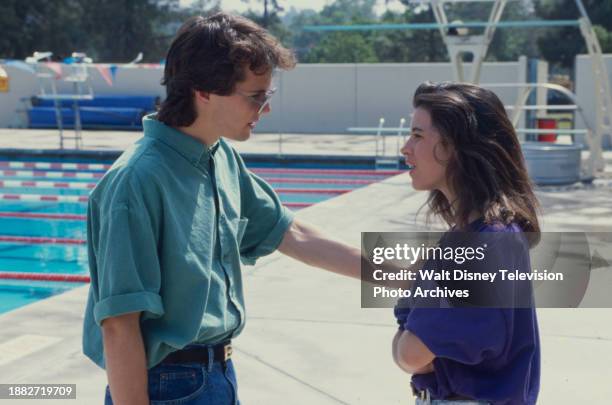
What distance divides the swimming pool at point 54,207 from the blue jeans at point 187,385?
547 centimetres

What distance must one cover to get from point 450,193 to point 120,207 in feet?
2.37

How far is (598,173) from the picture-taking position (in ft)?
41.6

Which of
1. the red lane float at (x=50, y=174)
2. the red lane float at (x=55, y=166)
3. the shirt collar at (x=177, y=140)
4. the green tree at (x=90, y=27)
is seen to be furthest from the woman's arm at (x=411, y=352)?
the green tree at (x=90, y=27)

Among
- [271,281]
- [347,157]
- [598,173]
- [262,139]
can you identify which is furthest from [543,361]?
[262,139]

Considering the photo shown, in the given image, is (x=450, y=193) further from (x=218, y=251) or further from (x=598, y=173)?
(x=598, y=173)

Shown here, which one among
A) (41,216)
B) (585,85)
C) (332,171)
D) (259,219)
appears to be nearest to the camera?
(259,219)

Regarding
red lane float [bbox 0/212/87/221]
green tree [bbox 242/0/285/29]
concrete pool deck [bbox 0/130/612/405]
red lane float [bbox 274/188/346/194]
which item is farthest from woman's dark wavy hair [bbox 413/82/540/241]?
green tree [bbox 242/0/285/29]

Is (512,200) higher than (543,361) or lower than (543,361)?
higher

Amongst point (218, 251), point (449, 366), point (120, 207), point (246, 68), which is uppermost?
point (246, 68)

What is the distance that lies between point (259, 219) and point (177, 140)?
19.2 inches

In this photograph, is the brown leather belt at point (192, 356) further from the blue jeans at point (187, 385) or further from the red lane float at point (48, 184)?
the red lane float at point (48, 184)

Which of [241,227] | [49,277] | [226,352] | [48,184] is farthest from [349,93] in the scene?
[226,352]

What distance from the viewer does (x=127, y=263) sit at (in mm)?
1744

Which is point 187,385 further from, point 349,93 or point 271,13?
point 271,13
